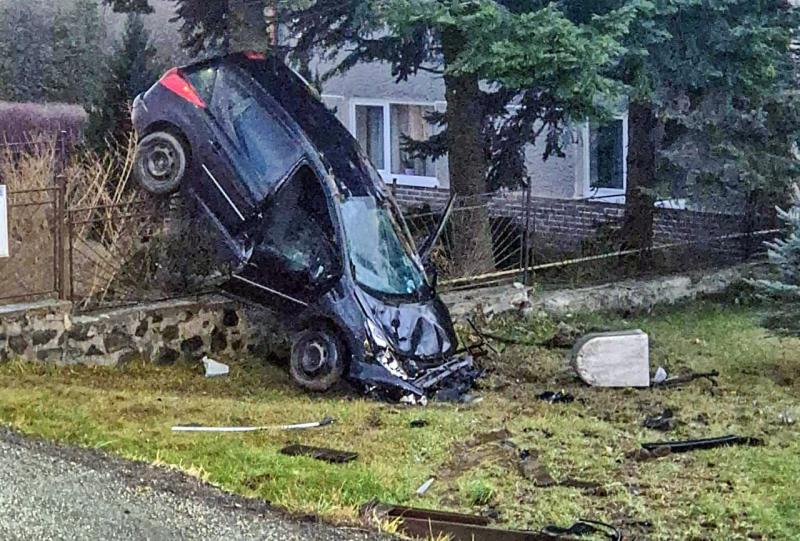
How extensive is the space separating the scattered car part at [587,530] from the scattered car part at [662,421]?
263 centimetres

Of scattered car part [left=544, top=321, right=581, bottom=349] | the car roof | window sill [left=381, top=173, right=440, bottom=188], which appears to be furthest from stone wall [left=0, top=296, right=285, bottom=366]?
window sill [left=381, top=173, right=440, bottom=188]

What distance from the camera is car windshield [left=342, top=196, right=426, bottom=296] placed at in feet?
34.8

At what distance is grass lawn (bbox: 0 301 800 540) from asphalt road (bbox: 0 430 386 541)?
0.27 meters

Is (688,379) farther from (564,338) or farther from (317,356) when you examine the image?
(317,356)

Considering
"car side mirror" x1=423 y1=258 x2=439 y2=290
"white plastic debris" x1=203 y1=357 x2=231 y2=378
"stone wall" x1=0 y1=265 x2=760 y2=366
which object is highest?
"car side mirror" x1=423 y1=258 x2=439 y2=290

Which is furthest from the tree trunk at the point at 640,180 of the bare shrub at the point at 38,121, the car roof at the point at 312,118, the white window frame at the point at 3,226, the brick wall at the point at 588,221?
the bare shrub at the point at 38,121

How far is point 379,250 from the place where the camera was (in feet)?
35.7

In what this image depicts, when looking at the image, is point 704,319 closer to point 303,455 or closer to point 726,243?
point 726,243

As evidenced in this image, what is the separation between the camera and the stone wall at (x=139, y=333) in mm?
9961

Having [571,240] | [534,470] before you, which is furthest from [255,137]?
[571,240]

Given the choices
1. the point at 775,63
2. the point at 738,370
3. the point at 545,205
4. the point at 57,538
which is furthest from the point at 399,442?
the point at 545,205

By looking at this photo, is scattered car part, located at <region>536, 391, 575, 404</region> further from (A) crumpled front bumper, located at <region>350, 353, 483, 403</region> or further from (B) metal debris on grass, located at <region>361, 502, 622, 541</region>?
(B) metal debris on grass, located at <region>361, 502, 622, 541</region>

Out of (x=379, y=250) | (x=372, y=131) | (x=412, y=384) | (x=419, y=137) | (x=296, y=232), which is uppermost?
(x=372, y=131)

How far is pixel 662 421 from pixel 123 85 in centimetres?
1155
